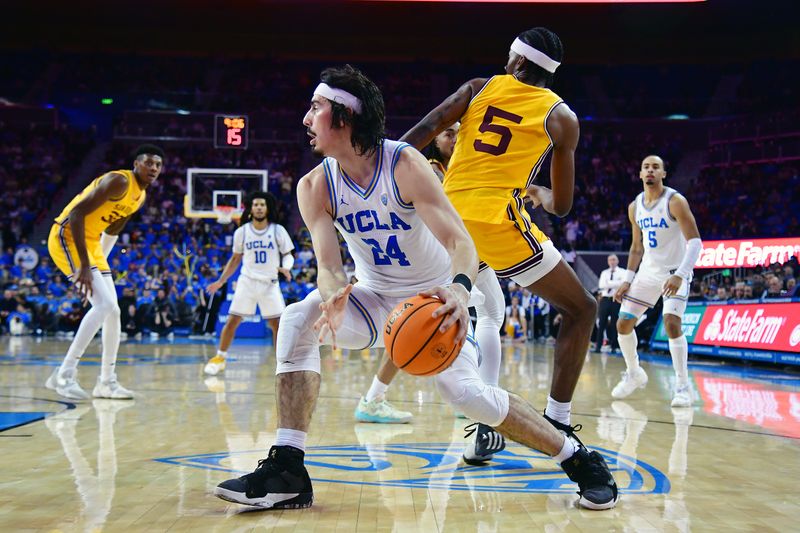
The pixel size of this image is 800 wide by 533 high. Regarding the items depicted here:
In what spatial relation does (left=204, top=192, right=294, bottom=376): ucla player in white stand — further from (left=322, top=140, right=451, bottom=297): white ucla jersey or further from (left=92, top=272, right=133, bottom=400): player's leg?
(left=322, top=140, right=451, bottom=297): white ucla jersey

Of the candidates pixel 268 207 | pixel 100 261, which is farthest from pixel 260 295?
pixel 100 261

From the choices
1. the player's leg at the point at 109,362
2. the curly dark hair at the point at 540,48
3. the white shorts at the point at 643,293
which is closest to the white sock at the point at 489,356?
the curly dark hair at the point at 540,48

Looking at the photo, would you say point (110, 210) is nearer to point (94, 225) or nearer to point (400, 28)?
point (94, 225)

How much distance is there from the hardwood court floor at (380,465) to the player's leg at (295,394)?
0.09m

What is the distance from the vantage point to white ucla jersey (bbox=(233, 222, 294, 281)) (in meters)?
10.3

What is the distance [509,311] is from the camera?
1995cm

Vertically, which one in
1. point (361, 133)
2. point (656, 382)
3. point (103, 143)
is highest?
point (103, 143)

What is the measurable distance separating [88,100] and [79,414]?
83.4 ft

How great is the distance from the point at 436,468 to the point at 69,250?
4.46 meters

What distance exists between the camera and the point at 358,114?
11.2 ft

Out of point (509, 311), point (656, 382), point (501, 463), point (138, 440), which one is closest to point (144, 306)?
point (509, 311)

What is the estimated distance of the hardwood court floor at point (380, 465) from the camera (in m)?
3.19

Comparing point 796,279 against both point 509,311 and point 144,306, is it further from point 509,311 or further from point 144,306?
point 144,306

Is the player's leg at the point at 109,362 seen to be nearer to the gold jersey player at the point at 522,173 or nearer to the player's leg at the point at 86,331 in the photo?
the player's leg at the point at 86,331
